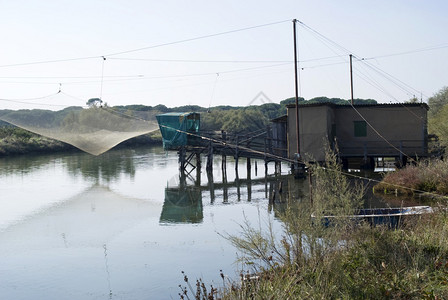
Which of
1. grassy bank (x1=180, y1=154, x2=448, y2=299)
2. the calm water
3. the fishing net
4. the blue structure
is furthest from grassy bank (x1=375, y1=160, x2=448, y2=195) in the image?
the blue structure

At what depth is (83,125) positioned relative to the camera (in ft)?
80.6

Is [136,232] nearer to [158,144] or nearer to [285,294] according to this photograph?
[285,294]

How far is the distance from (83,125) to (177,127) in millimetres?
10543

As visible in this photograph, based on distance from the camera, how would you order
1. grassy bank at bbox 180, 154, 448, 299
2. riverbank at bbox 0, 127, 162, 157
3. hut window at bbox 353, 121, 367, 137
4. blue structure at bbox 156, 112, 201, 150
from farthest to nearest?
1. riverbank at bbox 0, 127, 162, 157
2. blue structure at bbox 156, 112, 201, 150
3. hut window at bbox 353, 121, 367, 137
4. grassy bank at bbox 180, 154, 448, 299

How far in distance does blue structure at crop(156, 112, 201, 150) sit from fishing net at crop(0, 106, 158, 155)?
706 centimetres

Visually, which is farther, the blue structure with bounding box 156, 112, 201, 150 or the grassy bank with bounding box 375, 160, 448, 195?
the blue structure with bounding box 156, 112, 201, 150

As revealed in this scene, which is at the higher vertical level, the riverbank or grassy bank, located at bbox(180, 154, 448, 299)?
the riverbank

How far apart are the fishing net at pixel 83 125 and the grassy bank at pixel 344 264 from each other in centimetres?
1602

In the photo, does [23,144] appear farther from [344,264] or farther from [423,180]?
[344,264]

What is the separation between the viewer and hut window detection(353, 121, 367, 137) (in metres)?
30.8

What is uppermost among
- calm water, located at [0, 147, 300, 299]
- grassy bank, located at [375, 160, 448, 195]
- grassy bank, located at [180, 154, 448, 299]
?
grassy bank, located at [375, 160, 448, 195]

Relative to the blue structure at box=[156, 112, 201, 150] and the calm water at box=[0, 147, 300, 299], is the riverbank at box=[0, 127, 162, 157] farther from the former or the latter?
the blue structure at box=[156, 112, 201, 150]

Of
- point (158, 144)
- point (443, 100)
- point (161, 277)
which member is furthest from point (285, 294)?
point (158, 144)

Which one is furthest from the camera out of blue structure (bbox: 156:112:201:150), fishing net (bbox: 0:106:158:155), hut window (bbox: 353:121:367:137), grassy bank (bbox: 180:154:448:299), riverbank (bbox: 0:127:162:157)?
riverbank (bbox: 0:127:162:157)
